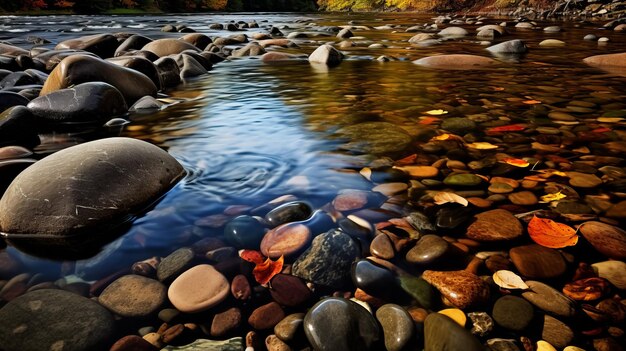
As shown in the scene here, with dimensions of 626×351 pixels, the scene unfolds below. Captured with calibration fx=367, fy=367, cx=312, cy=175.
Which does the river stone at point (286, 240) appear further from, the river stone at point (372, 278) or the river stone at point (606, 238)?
the river stone at point (606, 238)

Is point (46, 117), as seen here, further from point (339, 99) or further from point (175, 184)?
point (339, 99)

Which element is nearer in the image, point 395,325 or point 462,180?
point 395,325

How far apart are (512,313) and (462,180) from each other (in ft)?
3.53

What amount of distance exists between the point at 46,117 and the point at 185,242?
3.18 metres

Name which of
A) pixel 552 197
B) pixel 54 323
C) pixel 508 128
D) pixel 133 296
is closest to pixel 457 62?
pixel 508 128

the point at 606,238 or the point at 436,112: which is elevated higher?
the point at 436,112

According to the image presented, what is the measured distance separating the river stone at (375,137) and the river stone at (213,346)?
5.99 feet

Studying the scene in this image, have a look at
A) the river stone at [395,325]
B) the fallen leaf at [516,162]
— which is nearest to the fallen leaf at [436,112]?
the fallen leaf at [516,162]

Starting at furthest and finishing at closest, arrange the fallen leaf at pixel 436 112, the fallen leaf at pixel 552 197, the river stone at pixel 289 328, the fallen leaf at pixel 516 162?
the fallen leaf at pixel 436 112 < the fallen leaf at pixel 516 162 < the fallen leaf at pixel 552 197 < the river stone at pixel 289 328

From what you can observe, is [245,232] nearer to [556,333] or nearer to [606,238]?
[556,333]

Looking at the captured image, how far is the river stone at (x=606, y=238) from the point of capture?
1539 mm

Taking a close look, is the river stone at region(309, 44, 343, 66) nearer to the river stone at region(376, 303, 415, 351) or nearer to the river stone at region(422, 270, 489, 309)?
the river stone at region(422, 270, 489, 309)

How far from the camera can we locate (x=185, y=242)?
1753 millimetres

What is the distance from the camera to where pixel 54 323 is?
126 centimetres
